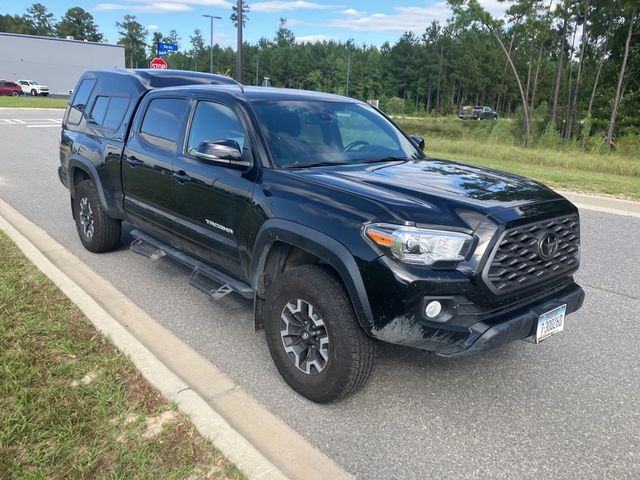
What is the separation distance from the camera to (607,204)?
9.45 meters

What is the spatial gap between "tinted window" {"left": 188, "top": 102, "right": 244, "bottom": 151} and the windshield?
0.70 feet

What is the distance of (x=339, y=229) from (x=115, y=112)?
3576 millimetres

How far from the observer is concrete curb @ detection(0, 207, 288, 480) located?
254 centimetres

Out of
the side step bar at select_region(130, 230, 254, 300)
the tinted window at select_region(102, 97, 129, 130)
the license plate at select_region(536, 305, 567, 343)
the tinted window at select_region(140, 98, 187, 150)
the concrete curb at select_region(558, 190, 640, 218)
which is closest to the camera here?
the license plate at select_region(536, 305, 567, 343)

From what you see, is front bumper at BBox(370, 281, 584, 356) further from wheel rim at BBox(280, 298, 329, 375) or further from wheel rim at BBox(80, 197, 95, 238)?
wheel rim at BBox(80, 197, 95, 238)

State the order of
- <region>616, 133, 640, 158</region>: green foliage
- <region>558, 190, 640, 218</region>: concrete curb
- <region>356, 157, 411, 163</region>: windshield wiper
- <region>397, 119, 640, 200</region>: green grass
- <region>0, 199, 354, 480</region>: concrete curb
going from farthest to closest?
<region>616, 133, 640, 158</region>: green foliage, <region>397, 119, 640, 200</region>: green grass, <region>558, 190, 640, 218</region>: concrete curb, <region>356, 157, 411, 163</region>: windshield wiper, <region>0, 199, 354, 480</region>: concrete curb

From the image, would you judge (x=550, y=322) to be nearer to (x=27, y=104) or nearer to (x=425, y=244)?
(x=425, y=244)

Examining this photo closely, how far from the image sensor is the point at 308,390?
3213 mm

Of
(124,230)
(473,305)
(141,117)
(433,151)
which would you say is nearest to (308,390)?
(473,305)

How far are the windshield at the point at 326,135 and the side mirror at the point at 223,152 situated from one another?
222 millimetres

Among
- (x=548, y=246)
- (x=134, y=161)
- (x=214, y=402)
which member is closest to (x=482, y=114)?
(x=134, y=161)

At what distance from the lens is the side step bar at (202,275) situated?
3.88 meters

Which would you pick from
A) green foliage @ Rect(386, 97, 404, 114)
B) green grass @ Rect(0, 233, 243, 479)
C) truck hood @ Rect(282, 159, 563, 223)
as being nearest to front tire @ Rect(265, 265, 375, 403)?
truck hood @ Rect(282, 159, 563, 223)

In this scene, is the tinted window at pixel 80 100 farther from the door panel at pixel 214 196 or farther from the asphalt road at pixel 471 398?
the door panel at pixel 214 196
